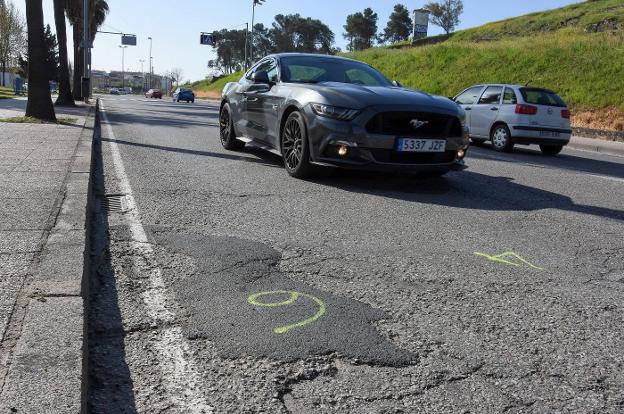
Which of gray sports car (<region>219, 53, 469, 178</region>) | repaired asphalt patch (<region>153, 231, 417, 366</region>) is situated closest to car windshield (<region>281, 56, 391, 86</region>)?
gray sports car (<region>219, 53, 469, 178</region>)

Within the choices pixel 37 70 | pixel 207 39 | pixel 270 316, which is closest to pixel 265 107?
pixel 270 316

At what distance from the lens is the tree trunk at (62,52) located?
22.9 m

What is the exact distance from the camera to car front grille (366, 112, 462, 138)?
6148 millimetres

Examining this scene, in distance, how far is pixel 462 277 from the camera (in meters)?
3.56

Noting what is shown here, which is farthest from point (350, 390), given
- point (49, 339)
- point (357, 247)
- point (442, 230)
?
point (442, 230)

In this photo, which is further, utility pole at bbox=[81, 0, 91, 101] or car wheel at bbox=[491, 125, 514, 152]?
utility pole at bbox=[81, 0, 91, 101]

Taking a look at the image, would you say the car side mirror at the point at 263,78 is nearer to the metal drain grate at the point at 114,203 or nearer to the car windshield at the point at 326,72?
the car windshield at the point at 326,72

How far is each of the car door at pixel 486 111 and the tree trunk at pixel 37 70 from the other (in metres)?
9.79

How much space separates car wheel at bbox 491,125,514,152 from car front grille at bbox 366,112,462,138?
7224 mm

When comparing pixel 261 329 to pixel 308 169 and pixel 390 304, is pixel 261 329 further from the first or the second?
pixel 308 169

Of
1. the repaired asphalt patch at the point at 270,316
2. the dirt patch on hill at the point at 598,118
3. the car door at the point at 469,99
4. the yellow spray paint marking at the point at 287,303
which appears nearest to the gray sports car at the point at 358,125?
the repaired asphalt patch at the point at 270,316

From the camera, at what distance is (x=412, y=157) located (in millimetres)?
6320

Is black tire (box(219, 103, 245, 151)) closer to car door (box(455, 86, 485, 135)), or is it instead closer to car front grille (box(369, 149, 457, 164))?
car front grille (box(369, 149, 457, 164))

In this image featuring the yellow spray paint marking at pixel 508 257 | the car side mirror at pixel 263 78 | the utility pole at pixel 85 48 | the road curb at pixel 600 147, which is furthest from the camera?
the utility pole at pixel 85 48
